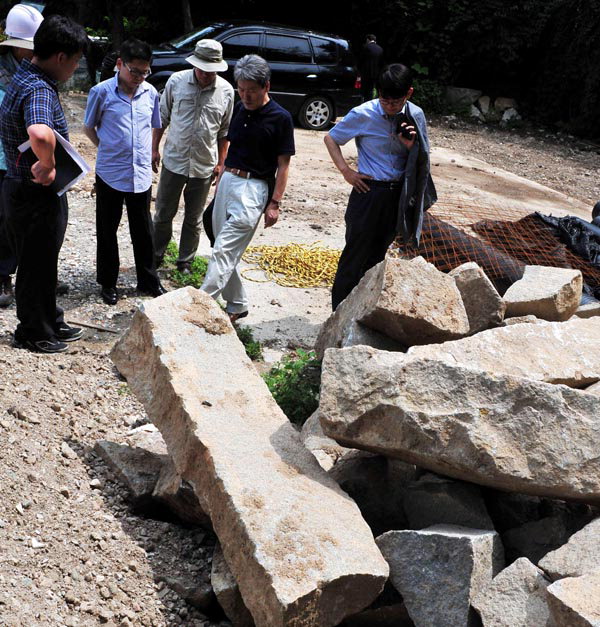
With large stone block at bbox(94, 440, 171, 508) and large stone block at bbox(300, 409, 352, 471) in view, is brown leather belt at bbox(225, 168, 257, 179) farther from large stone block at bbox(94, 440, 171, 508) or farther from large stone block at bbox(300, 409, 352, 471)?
large stone block at bbox(94, 440, 171, 508)

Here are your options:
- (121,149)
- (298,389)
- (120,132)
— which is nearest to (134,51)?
(120,132)

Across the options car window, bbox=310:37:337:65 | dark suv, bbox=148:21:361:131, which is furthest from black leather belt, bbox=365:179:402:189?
car window, bbox=310:37:337:65

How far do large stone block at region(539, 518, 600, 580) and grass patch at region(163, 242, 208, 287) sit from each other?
4.23 metres

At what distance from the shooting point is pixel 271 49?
14375 millimetres

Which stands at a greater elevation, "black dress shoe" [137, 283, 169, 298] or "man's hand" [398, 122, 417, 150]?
"man's hand" [398, 122, 417, 150]

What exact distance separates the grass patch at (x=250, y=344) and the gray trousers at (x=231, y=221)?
19.5 inches

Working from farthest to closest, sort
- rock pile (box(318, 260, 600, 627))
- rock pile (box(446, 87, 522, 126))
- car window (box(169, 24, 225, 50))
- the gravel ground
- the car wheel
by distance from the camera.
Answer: rock pile (box(446, 87, 522, 126))
the car wheel
car window (box(169, 24, 225, 50))
the gravel ground
rock pile (box(318, 260, 600, 627))

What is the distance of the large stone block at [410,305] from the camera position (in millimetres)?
4500

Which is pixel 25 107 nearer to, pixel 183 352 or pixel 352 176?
pixel 183 352

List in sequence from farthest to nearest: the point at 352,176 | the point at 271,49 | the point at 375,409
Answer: the point at 271,49 < the point at 352,176 < the point at 375,409

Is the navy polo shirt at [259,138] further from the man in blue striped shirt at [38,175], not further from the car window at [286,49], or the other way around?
the car window at [286,49]

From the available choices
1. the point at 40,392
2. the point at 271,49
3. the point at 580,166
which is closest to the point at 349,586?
the point at 40,392

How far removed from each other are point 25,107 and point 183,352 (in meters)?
1.77

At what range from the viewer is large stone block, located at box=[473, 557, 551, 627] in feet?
10.2
